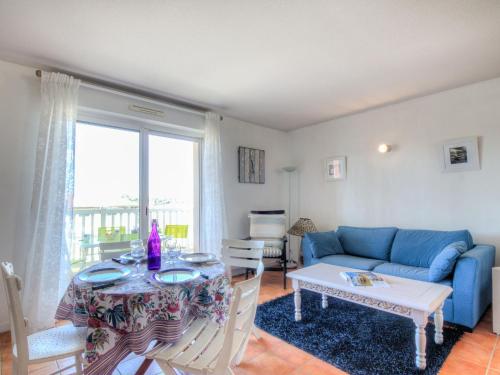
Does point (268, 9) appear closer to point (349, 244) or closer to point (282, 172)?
point (349, 244)

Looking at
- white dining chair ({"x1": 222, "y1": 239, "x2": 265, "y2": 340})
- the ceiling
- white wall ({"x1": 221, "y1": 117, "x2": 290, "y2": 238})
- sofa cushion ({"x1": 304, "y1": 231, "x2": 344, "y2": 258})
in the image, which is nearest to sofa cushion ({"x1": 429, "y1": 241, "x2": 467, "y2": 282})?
sofa cushion ({"x1": 304, "y1": 231, "x2": 344, "y2": 258})

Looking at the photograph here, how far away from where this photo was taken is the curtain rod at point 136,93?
276 centimetres

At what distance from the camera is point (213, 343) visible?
4.75 ft

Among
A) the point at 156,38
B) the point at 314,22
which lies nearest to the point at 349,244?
the point at 314,22

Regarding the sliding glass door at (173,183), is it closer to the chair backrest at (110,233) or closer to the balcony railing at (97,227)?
the balcony railing at (97,227)

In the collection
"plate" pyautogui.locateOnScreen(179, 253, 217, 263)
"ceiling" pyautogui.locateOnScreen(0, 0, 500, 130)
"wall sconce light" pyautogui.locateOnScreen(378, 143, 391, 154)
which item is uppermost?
"ceiling" pyautogui.locateOnScreen(0, 0, 500, 130)

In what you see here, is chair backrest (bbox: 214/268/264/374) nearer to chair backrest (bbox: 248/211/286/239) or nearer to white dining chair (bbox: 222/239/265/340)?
white dining chair (bbox: 222/239/265/340)

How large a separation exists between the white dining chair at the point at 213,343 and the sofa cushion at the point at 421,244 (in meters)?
2.30

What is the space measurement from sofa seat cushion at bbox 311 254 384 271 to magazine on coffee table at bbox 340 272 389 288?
0.65 m

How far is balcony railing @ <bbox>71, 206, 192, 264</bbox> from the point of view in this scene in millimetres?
2842

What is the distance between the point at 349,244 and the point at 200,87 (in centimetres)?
276

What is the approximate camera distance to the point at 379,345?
2109mm

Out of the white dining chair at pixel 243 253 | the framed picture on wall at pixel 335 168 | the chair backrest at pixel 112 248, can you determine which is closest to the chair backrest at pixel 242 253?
the white dining chair at pixel 243 253

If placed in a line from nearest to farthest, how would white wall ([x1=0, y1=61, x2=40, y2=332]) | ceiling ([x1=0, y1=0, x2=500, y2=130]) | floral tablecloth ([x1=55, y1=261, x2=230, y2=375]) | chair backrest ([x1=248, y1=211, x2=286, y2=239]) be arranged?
floral tablecloth ([x1=55, y1=261, x2=230, y2=375]) < ceiling ([x1=0, y1=0, x2=500, y2=130]) < white wall ([x1=0, y1=61, x2=40, y2=332]) < chair backrest ([x1=248, y1=211, x2=286, y2=239])
